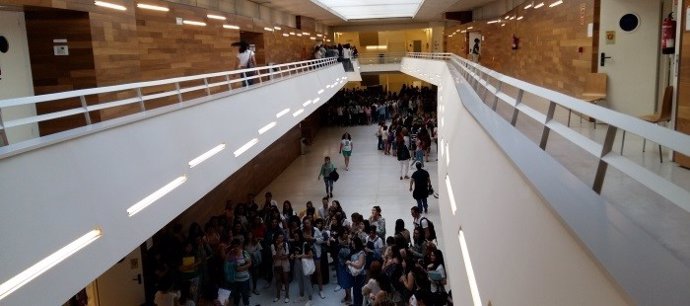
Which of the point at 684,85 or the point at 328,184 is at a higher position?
the point at 684,85

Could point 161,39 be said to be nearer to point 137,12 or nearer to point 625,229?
point 137,12

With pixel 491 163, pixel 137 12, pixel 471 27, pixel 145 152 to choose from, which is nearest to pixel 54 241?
pixel 145 152

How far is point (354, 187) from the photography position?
2055 centimetres

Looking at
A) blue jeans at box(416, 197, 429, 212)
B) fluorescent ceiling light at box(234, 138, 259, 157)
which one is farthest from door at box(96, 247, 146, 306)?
blue jeans at box(416, 197, 429, 212)

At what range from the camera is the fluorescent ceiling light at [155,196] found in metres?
5.82

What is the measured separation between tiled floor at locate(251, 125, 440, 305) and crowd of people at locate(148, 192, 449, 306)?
1.01 feet

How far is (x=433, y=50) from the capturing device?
162 feet

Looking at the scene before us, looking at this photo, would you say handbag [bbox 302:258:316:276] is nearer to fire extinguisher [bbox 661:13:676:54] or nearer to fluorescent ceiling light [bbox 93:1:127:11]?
fluorescent ceiling light [bbox 93:1:127:11]

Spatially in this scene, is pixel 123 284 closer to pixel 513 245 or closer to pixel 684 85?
pixel 513 245

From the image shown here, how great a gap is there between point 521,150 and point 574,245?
145cm

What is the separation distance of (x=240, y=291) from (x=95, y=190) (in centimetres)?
609

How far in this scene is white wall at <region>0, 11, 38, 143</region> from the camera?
8.06m

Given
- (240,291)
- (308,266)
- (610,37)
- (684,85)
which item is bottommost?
(240,291)

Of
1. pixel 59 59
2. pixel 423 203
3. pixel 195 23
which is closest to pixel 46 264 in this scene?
pixel 59 59
